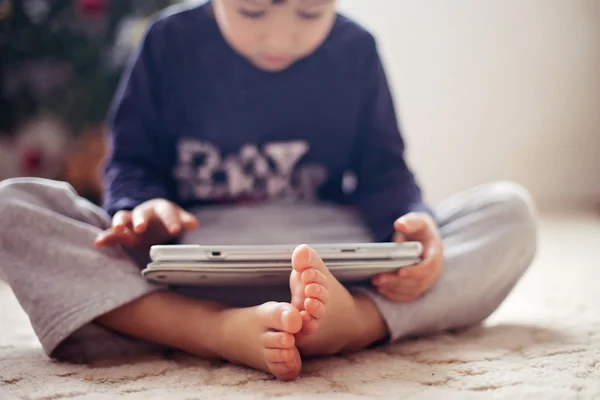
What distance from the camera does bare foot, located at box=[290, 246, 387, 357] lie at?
1.91 feet

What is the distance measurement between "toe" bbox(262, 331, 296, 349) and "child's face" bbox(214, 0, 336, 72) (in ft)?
1.42

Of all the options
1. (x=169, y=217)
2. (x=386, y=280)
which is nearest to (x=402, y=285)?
(x=386, y=280)

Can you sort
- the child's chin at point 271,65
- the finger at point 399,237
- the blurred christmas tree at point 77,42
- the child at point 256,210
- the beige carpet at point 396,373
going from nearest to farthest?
the beige carpet at point 396,373 → the child at point 256,210 → the finger at point 399,237 → the child's chin at point 271,65 → the blurred christmas tree at point 77,42

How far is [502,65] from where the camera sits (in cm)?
186

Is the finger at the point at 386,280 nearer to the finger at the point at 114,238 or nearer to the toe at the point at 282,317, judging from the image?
the toe at the point at 282,317

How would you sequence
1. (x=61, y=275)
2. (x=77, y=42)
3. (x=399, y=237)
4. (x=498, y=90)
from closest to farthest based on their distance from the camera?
(x=61, y=275) < (x=399, y=237) < (x=77, y=42) < (x=498, y=90)

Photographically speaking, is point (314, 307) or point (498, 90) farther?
point (498, 90)

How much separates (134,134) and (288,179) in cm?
24

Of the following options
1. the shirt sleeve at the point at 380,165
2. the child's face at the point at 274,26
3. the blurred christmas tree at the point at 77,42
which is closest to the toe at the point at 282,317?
the shirt sleeve at the point at 380,165

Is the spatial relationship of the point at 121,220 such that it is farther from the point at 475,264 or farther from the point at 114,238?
the point at 475,264

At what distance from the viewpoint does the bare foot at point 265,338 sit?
581 millimetres

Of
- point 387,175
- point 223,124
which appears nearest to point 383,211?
point 387,175

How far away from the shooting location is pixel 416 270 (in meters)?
0.70

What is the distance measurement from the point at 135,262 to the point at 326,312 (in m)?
0.26
